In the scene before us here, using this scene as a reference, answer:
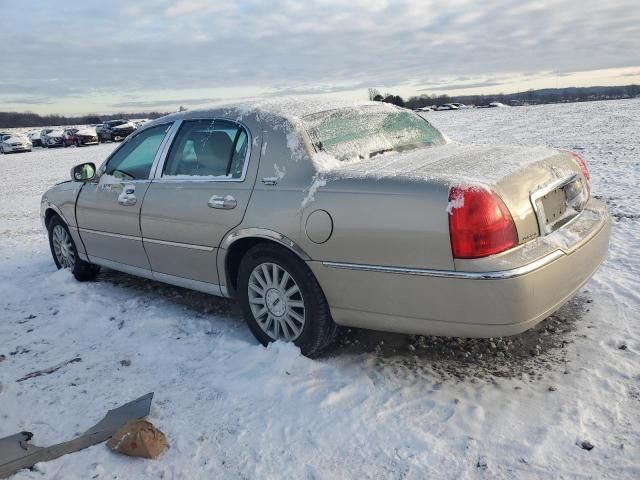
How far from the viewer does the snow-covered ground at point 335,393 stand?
2553 mm

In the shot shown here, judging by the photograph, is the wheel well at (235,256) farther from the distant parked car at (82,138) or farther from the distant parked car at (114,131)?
the distant parked car at (82,138)

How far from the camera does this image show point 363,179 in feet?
10.1

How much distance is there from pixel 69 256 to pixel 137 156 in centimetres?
166

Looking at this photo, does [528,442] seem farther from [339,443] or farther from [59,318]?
[59,318]

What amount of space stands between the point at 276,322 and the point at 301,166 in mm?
1029

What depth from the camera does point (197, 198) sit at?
3.89m

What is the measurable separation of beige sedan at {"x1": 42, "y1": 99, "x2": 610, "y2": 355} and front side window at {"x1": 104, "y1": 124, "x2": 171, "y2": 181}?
18 mm

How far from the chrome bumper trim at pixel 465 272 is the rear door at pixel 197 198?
961 millimetres

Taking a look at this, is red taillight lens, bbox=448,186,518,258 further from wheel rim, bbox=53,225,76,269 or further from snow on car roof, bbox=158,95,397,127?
wheel rim, bbox=53,225,76,269

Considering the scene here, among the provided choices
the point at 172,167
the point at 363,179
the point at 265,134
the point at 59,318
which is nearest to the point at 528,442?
the point at 363,179

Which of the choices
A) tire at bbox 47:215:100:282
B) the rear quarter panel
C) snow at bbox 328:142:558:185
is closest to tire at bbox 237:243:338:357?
the rear quarter panel

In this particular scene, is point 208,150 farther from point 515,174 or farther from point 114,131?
point 114,131

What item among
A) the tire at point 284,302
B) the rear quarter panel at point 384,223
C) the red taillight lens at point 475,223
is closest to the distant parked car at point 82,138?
the tire at point 284,302

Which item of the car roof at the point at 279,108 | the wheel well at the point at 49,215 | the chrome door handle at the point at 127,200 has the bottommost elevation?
the wheel well at the point at 49,215
